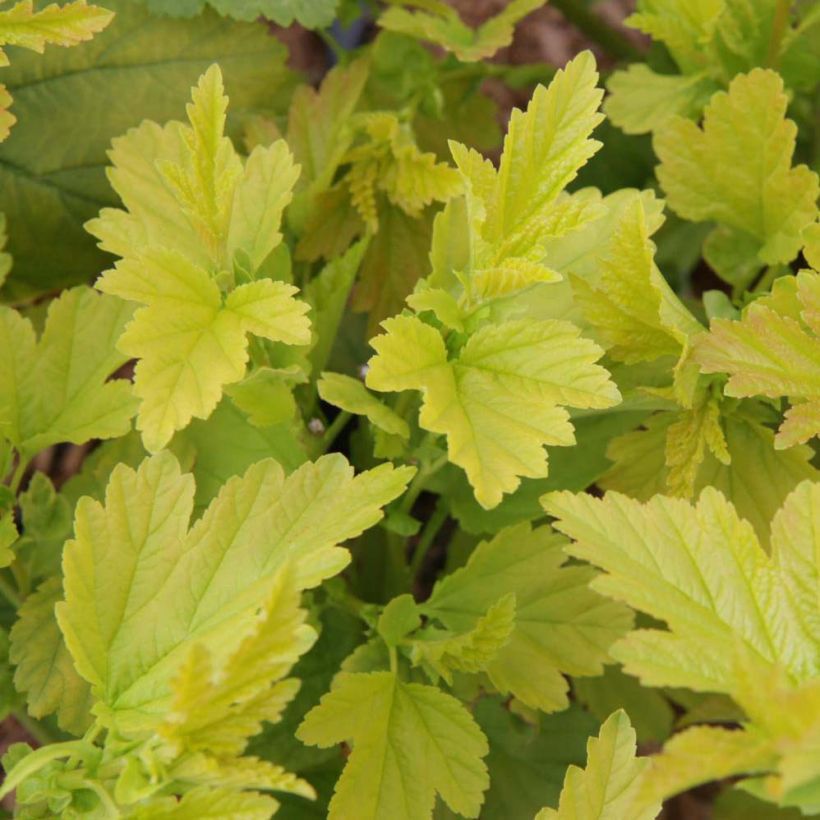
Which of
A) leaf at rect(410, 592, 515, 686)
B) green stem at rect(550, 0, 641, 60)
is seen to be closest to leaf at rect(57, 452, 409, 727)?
leaf at rect(410, 592, 515, 686)

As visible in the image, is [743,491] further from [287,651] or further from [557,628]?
[287,651]

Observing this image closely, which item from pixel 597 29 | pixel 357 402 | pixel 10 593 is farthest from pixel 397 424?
pixel 597 29

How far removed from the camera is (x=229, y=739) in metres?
0.57

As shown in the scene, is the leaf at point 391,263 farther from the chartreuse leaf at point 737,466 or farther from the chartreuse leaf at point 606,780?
the chartreuse leaf at point 606,780

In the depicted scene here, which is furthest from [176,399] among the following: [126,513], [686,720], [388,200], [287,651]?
[686,720]

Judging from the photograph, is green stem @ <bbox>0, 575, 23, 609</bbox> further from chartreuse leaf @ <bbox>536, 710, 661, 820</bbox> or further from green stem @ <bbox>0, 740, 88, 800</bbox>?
chartreuse leaf @ <bbox>536, 710, 661, 820</bbox>

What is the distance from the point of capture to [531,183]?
0.72 metres

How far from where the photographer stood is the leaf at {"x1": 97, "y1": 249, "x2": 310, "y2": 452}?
0.68 meters

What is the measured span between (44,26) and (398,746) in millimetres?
596

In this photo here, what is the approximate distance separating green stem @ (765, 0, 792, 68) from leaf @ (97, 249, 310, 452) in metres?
0.58

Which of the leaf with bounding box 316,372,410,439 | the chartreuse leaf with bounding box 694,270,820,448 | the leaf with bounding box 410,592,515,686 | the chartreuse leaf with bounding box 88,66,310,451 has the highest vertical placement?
the chartreuse leaf with bounding box 88,66,310,451

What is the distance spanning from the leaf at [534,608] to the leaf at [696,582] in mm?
205

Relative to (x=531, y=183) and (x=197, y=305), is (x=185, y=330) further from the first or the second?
(x=531, y=183)

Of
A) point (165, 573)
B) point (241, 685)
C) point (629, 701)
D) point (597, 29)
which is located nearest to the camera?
point (241, 685)
